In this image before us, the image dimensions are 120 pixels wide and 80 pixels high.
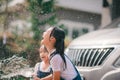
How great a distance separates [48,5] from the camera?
13.2m

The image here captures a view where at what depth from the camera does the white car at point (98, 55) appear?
5582mm

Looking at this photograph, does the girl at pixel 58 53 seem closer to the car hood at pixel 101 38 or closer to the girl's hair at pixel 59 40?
the girl's hair at pixel 59 40

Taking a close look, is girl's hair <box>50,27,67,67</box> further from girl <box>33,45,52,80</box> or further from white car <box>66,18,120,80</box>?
white car <box>66,18,120,80</box>

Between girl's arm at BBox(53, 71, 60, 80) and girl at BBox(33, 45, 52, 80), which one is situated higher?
girl's arm at BBox(53, 71, 60, 80)

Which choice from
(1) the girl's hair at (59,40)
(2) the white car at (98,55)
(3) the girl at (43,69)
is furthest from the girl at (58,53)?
(2) the white car at (98,55)

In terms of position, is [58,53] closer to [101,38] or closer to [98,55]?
[98,55]

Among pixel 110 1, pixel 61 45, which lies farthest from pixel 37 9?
pixel 61 45

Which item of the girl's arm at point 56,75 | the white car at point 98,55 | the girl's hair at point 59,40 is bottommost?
the white car at point 98,55

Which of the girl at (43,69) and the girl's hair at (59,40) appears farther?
the girl at (43,69)

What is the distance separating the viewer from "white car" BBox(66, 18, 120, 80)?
18.3ft

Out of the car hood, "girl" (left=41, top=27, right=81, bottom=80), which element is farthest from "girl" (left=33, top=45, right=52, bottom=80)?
the car hood

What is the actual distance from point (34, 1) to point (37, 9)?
0.26 metres

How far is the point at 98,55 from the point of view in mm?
5953

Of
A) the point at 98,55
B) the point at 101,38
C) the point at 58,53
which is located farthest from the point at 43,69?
the point at 101,38
